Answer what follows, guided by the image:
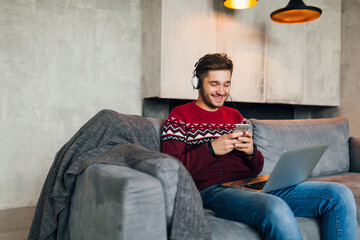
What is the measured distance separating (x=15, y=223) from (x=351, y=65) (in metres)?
3.63

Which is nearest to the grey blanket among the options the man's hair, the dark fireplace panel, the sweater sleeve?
the sweater sleeve

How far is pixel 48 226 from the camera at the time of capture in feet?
4.39

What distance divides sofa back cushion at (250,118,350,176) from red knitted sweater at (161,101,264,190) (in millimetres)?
517

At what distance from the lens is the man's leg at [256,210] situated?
1.17 meters

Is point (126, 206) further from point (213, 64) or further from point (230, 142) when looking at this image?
point (213, 64)

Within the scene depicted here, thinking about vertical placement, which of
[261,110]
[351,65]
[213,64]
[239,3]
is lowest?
[261,110]

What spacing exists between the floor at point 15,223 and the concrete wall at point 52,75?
0.12 metres

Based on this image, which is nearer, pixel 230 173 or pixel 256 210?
pixel 256 210

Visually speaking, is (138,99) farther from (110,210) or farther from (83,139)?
(110,210)

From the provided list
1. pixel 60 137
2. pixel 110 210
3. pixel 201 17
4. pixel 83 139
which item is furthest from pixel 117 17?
pixel 110 210

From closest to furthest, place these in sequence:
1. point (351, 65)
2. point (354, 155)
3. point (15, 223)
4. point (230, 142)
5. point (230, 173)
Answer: point (230, 142)
point (230, 173)
point (15, 223)
point (354, 155)
point (351, 65)

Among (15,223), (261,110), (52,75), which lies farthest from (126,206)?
(261,110)

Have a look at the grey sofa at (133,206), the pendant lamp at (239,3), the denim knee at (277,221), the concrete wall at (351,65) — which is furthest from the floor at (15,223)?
the concrete wall at (351,65)

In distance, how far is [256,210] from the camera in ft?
4.05
